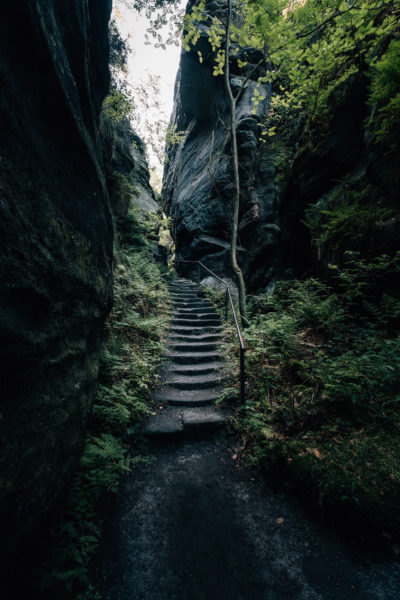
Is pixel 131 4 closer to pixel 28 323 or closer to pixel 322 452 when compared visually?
pixel 28 323

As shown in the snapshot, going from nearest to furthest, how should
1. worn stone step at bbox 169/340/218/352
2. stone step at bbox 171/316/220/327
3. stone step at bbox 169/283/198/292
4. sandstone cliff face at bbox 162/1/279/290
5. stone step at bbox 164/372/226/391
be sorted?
1. stone step at bbox 164/372/226/391
2. worn stone step at bbox 169/340/218/352
3. stone step at bbox 171/316/220/327
4. stone step at bbox 169/283/198/292
5. sandstone cliff face at bbox 162/1/279/290

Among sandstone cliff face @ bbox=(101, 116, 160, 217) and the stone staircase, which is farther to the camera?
sandstone cliff face @ bbox=(101, 116, 160, 217)

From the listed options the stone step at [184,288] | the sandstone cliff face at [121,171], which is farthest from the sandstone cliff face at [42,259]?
the stone step at [184,288]

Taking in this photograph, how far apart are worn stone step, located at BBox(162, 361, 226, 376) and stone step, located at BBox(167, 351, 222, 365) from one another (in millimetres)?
153

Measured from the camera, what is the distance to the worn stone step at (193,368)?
5402 millimetres

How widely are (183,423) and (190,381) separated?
114cm

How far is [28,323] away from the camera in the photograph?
5.89 ft

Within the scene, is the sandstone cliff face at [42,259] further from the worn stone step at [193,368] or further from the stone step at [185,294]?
the stone step at [185,294]

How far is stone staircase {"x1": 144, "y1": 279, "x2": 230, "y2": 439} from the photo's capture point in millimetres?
3988

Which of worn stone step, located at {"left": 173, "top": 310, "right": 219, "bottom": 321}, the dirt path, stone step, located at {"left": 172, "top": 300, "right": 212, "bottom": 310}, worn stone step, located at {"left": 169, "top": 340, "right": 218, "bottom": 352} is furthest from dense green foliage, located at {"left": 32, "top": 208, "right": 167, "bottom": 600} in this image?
stone step, located at {"left": 172, "top": 300, "right": 212, "bottom": 310}

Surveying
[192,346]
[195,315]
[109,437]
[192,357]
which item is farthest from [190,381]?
[195,315]

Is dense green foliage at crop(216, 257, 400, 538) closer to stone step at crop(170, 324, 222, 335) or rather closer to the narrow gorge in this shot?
the narrow gorge

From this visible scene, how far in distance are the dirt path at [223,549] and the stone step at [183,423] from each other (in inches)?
23.3

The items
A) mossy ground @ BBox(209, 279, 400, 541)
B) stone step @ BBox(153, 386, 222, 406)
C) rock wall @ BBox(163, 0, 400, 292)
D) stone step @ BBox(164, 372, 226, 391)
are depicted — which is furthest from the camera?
rock wall @ BBox(163, 0, 400, 292)
